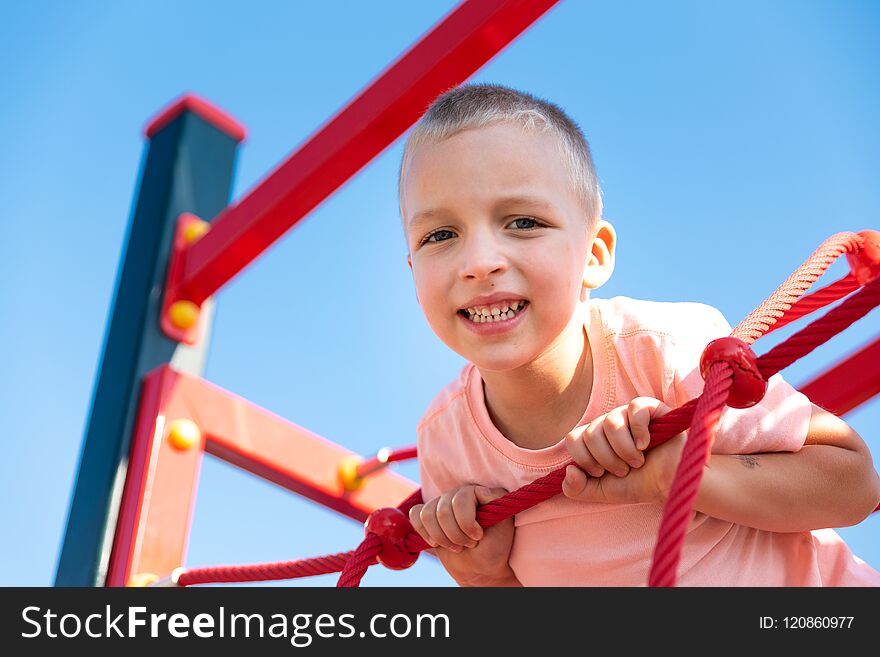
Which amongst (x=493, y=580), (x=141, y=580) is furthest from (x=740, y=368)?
(x=141, y=580)

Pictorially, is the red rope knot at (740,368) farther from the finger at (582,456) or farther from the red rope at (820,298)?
the red rope at (820,298)

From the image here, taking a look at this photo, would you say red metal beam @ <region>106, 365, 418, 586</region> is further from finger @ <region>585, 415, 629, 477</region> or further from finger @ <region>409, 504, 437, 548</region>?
finger @ <region>585, 415, 629, 477</region>

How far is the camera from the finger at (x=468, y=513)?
0.82 metres

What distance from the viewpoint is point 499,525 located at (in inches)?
34.8

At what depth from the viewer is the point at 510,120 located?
2.79 ft

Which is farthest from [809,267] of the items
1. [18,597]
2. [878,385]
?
[18,597]

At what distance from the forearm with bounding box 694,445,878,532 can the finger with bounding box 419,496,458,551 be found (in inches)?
9.1

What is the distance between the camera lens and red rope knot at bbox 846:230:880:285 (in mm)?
872

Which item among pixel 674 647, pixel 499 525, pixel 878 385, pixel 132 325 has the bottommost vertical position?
pixel 674 647

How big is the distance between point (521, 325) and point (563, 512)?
7.5 inches

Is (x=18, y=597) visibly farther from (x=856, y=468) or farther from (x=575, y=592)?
(x=856, y=468)

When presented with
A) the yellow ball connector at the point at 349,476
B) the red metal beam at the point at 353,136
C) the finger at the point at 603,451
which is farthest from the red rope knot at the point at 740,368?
the yellow ball connector at the point at 349,476

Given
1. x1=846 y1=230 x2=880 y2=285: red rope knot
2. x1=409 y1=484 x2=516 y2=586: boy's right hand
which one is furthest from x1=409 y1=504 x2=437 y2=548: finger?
x1=846 y1=230 x2=880 y2=285: red rope knot

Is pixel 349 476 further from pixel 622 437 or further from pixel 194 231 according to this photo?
pixel 622 437
